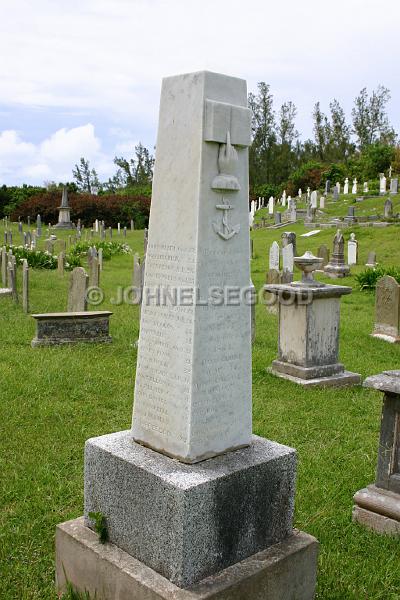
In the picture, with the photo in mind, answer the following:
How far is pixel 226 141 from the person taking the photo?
9.02 feet

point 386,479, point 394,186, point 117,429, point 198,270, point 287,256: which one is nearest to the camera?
point 198,270

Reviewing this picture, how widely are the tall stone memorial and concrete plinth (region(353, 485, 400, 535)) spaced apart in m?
1.10

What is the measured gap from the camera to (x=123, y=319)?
11.1 metres

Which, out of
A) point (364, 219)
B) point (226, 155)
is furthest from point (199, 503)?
point (364, 219)

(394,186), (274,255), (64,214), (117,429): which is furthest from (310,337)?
(64,214)

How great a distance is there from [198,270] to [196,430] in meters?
0.76

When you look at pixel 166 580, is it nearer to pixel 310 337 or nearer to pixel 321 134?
pixel 310 337

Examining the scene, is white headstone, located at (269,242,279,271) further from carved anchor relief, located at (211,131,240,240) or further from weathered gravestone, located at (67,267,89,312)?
carved anchor relief, located at (211,131,240,240)

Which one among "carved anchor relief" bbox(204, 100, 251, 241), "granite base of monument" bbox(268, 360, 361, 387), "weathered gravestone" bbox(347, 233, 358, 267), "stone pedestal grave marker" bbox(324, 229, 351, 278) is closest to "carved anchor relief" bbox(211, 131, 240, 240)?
"carved anchor relief" bbox(204, 100, 251, 241)

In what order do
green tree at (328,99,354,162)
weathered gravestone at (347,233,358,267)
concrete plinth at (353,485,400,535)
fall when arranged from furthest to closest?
green tree at (328,99,354,162) < weathered gravestone at (347,233,358,267) < concrete plinth at (353,485,400,535)

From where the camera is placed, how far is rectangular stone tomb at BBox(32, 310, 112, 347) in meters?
8.73

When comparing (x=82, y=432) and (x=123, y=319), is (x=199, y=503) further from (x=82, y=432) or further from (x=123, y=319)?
(x=123, y=319)

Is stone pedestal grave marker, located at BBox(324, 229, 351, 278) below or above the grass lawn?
above

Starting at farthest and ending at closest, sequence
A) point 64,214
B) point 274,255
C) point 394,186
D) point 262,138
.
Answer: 1. point 262,138
2. point 64,214
3. point 394,186
4. point 274,255
